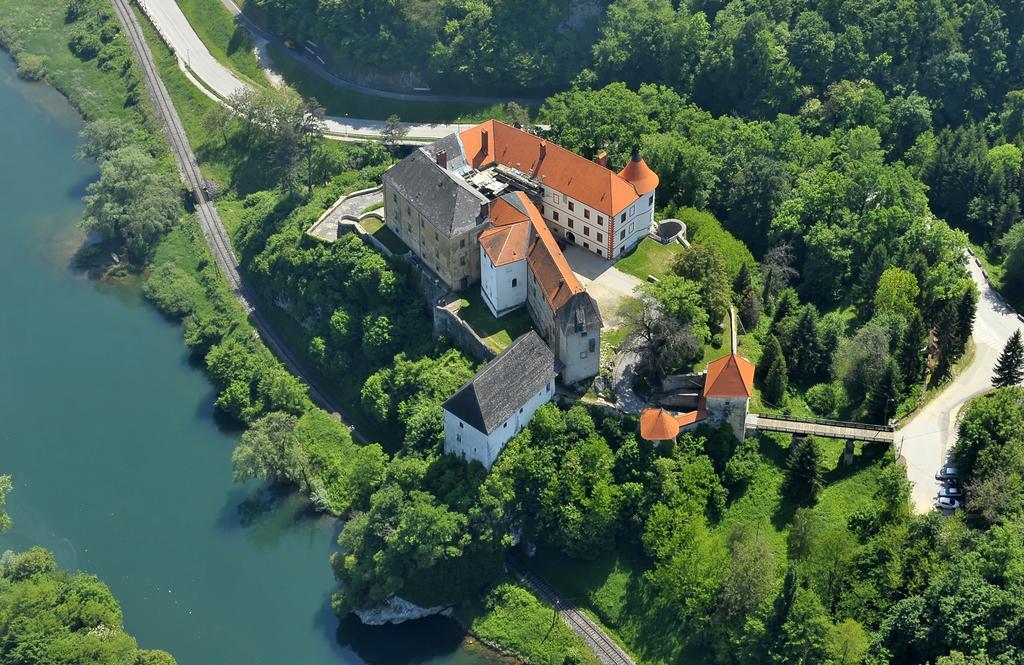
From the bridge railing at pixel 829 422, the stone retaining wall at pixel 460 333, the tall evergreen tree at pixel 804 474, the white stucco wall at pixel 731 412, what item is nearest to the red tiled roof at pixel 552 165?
the stone retaining wall at pixel 460 333

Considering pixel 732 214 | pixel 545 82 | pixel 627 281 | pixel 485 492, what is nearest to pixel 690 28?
pixel 545 82

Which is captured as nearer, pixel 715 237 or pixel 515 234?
pixel 515 234

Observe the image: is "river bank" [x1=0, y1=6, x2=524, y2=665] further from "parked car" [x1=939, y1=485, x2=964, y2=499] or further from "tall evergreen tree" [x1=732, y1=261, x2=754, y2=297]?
"tall evergreen tree" [x1=732, y1=261, x2=754, y2=297]

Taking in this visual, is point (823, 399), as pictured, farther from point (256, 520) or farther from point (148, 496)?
point (148, 496)

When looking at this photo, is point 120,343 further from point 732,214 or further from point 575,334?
point 732,214

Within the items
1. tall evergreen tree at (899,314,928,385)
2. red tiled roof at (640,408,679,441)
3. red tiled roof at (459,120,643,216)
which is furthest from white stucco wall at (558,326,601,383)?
tall evergreen tree at (899,314,928,385)

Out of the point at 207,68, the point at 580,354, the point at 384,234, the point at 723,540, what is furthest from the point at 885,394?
the point at 207,68
